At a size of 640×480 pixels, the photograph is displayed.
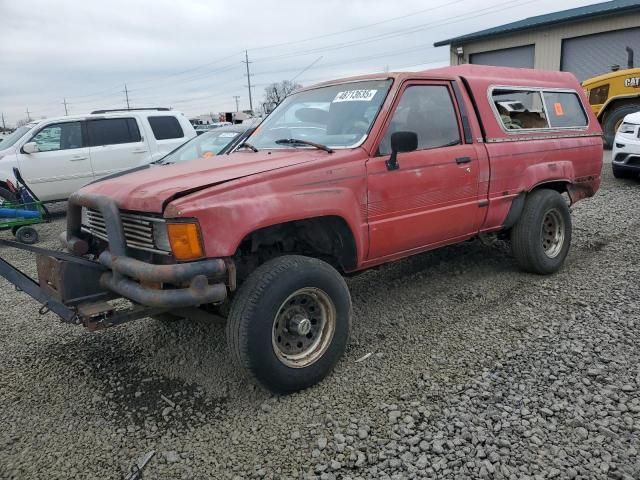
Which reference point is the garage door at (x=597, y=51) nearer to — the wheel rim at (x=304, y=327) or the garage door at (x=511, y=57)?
the garage door at (x=511, y=57)

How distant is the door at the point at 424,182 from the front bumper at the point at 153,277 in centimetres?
128

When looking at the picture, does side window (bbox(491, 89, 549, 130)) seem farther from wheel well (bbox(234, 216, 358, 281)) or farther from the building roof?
the building roof

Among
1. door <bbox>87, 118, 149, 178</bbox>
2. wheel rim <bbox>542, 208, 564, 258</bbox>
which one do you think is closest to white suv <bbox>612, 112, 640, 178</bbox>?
wheel rim <bbox>542, 208, 564, 258</bbox>

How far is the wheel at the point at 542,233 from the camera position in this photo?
4.93m

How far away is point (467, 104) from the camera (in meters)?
4.42

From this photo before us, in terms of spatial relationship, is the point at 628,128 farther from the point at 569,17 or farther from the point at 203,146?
the point at 569,17

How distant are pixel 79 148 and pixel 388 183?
786cm

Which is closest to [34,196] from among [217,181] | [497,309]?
[217,181]

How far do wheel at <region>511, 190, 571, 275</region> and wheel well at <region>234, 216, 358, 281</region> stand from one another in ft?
7.08

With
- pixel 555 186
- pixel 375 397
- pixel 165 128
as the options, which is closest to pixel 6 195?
pixel 165 128

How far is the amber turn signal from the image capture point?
2.81 m

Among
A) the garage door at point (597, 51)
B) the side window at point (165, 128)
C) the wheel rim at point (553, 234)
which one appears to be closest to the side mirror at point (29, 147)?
the side window at point (165, 128)

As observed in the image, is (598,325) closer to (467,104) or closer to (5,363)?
(467,104)

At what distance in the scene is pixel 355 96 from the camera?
4.00 meters
